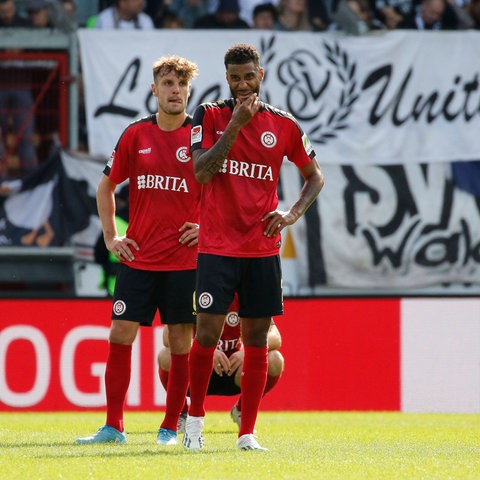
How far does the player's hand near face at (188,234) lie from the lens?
740 centimetres

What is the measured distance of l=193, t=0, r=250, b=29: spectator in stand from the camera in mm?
14852

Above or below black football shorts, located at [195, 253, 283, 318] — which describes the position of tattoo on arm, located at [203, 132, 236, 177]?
above

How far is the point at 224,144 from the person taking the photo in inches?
260

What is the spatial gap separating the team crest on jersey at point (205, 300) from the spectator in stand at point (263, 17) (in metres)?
8.64

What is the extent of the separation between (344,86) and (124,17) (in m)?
2.66

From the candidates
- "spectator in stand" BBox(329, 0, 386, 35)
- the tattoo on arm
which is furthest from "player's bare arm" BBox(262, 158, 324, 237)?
"spectator in stand" BBox(329, 0, 386, 35)

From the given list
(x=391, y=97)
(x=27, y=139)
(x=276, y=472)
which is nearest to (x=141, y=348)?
(x=27, y=139)

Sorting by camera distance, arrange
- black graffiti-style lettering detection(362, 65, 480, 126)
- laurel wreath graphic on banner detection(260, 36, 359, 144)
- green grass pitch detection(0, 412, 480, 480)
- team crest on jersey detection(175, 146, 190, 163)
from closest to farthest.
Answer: green grass pitch detection(0, 412, 480, 480) → team crest on jersey detection(175, 146, 190, 163) → laurel wreath graphic on banner detection(260, 36, 359, 144) → black graffiti-style lettering detection(362, 65, 480, 126)

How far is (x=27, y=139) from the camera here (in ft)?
47.0

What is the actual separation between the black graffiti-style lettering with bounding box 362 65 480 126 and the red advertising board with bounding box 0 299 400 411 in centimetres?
339

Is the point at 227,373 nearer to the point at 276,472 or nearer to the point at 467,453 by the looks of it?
the point at 467,453

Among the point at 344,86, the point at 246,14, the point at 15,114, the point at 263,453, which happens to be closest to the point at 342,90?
the point at 344,86

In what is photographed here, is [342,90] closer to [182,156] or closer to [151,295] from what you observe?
[182,156]

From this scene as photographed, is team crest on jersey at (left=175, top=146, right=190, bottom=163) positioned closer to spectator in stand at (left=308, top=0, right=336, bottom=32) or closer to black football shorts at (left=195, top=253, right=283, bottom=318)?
black football shorts at (left=195, top=253, right=283, bottom=318)
